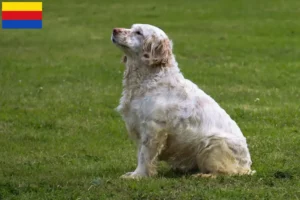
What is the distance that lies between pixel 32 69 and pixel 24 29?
8.96 m

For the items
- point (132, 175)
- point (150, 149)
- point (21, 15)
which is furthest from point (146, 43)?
point (21, 15)

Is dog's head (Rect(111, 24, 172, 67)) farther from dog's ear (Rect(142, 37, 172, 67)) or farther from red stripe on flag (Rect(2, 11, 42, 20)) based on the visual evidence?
red stripe on flag (Rect(2, 11, 42, 20))

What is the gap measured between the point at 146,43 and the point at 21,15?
21.2 meters

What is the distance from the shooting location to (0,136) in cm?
1227

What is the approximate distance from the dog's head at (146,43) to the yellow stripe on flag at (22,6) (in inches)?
828

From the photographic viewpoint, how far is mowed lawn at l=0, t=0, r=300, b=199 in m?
8.37

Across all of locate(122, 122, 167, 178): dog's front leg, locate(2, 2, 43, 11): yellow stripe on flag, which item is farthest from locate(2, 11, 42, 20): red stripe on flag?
locate(122, 122, 167, 178): dog's front leg

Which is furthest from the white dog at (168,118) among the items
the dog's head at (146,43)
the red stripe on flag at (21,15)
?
the red stripe on flag at (21,15)

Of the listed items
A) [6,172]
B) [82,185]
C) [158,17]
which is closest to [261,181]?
[82,185]

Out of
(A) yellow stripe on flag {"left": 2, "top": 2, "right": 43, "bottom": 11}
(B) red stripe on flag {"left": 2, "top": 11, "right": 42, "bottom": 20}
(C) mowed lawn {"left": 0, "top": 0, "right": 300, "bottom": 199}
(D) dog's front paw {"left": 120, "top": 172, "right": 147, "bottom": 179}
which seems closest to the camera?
(C) mowed lawn {"left": 0, "top": 0, "right": 300, "bottom": 199}

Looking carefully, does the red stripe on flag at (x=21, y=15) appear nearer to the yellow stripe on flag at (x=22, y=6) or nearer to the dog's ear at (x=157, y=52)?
the yellow stripe on flag at (x=22, y=6)

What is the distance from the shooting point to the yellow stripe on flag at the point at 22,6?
30.6 m

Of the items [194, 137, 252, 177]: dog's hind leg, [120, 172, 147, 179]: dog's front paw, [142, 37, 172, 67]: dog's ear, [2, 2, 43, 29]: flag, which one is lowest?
[120, 172, 147, 179]: dog's front paw

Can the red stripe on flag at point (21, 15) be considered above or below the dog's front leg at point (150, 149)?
above
